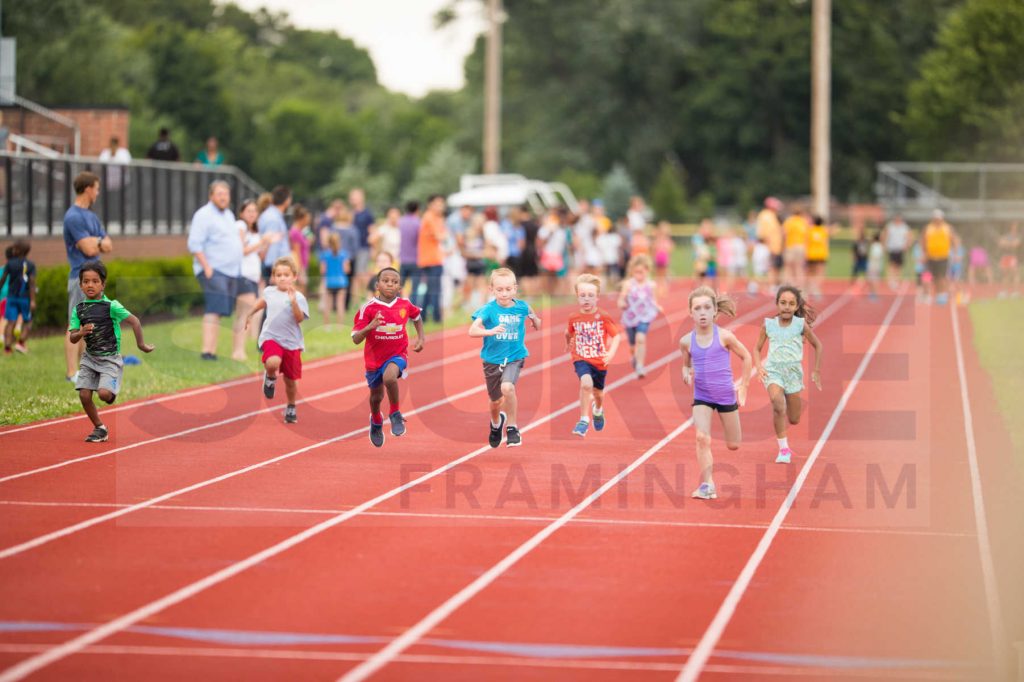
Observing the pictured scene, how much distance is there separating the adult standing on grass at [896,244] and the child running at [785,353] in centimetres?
2538

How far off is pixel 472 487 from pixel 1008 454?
5.13m

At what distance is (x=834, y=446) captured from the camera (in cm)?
1438

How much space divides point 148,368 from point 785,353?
8.97 m

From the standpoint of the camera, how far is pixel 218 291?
1914 cm

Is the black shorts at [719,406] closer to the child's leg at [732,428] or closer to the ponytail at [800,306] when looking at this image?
the child's leg at [732,428]

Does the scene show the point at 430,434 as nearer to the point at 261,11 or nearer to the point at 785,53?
the point at 785,53

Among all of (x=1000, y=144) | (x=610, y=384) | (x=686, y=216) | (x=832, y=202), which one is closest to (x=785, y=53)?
(x=832, y=202)

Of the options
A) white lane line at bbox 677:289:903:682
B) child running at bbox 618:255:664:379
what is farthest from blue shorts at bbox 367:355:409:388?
child running at bbox 618:255:664:379

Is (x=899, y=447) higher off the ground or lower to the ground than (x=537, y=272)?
lower

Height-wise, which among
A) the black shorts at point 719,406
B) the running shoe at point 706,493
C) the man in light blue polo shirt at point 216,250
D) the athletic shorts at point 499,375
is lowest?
the running shoe at point 706,493

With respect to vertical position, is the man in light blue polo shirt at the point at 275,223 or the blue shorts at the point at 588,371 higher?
the man in light blue polo shirt at the point at 275,223

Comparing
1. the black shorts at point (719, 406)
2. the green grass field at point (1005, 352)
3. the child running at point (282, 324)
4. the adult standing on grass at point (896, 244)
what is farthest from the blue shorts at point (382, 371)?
the adult standing on grass at point (896, 244)

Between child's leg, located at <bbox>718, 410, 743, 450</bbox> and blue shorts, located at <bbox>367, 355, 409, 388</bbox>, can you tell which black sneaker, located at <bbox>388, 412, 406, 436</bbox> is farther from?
child's leg, located at <bbox>718, 410, 743, 450</bbox>

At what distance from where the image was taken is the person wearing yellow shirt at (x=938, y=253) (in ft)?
109
